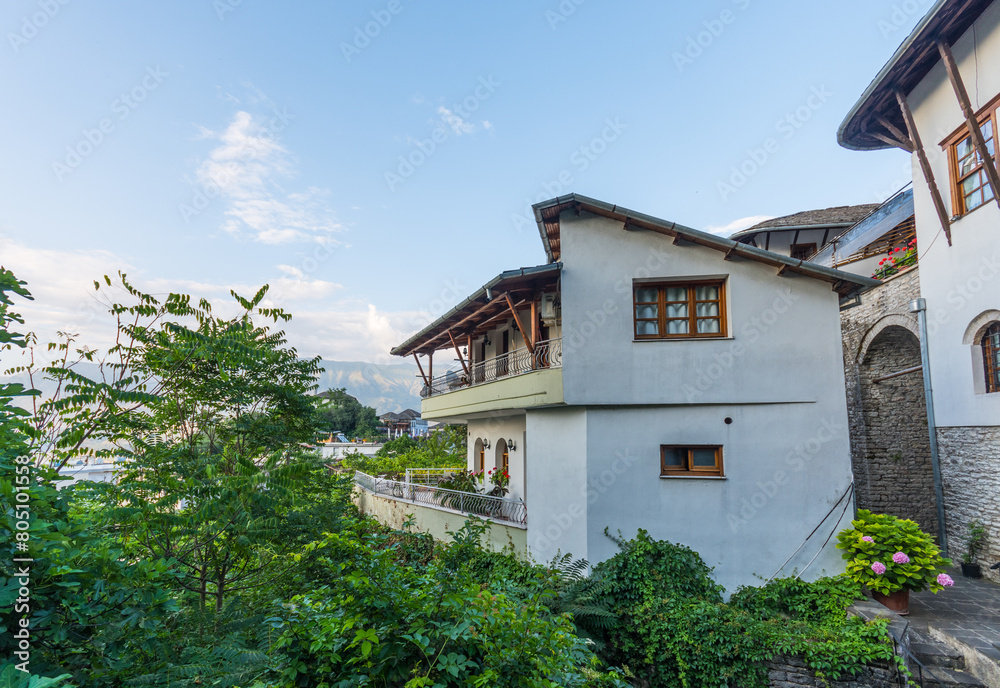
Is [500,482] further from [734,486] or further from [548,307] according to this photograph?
[734,486]

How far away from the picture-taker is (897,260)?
43.4 feet

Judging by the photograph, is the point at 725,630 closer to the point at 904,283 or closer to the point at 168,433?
the point at 168,433

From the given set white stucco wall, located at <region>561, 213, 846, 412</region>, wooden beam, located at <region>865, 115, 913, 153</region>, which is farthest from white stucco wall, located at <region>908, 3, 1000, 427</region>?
white stucco wall, located at <region>561, 213, 846, 412</region>

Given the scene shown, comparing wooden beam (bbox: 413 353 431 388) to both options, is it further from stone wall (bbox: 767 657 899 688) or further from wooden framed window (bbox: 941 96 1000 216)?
wooden framed window (bbox: 941 96 1000 216)

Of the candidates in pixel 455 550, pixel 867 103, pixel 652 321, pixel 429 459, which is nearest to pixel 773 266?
pixel 652 321

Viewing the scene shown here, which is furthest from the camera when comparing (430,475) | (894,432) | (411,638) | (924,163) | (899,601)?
(430,475)

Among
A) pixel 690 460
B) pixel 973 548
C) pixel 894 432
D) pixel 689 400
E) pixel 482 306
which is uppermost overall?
pixel 482 306

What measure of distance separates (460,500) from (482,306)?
554 centimetres

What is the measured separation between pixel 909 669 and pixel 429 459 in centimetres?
1951

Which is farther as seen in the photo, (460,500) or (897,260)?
(460,500)

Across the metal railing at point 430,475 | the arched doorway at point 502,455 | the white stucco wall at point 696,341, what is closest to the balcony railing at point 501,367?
the white stucco wall at point 696,341

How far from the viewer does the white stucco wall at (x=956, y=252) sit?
9734 millimetres

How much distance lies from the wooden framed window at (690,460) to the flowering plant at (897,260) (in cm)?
783

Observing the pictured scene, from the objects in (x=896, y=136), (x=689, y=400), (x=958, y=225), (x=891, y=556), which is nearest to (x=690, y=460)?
(x=689, y=400)
